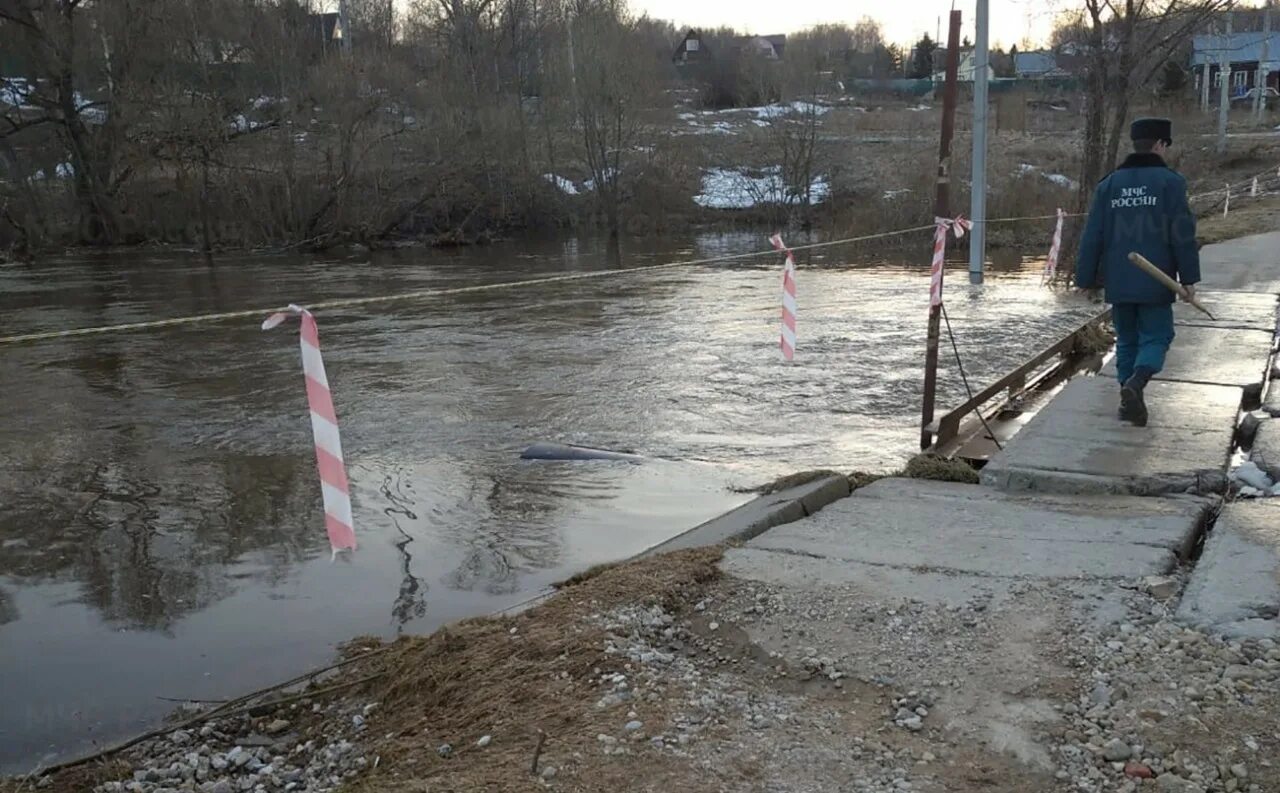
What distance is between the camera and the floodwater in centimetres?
551

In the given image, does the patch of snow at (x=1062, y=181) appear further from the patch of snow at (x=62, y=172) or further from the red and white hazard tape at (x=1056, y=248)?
the patch of snow at (x=62, y=172)

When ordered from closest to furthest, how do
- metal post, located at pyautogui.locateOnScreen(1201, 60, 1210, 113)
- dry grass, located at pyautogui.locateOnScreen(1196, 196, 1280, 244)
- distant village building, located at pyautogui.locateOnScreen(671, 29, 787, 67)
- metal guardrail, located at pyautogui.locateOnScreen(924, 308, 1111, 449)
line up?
1. metal guardrail, located at pyautogui.locateOnScreen(924, 308, 1111, 449)
2. dry grass, located at pyautogui.locateOnScreen(1196, 196, 1280, 244)
3. metal post, located at pyautogui.locateOnScreen(1201, 60, 1210, 113)
4. distant village building, located at pyautogui.locateOnScreen(671, 29, 787, 67)

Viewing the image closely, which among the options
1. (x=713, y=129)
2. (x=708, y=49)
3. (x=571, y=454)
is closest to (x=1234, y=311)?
(x=571, y=454)

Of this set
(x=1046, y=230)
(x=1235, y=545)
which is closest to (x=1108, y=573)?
(x=1235, y=545)

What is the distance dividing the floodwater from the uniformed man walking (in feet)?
5.93

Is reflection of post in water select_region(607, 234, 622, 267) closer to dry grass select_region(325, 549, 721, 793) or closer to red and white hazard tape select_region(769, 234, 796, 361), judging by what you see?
red and white hazard tape select_region(769, 234, 796, 361)

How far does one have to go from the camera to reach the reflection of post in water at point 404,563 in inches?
224

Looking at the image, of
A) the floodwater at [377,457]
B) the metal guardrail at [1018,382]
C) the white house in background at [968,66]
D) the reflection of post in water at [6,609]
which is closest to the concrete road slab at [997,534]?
the floodwater at [377,457]

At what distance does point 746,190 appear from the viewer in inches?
1873

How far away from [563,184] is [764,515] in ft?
138

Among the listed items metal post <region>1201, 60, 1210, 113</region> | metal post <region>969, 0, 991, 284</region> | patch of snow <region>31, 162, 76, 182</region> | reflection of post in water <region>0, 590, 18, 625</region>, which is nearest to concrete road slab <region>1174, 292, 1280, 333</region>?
metal post <region>969, 0, 991, 284</region>

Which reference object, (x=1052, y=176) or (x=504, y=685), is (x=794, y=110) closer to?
(x=1052, y=176)

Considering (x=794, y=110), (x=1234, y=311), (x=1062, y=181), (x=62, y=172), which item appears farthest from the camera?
(x=794, y=110)

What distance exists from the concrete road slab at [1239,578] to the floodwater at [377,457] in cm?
302
